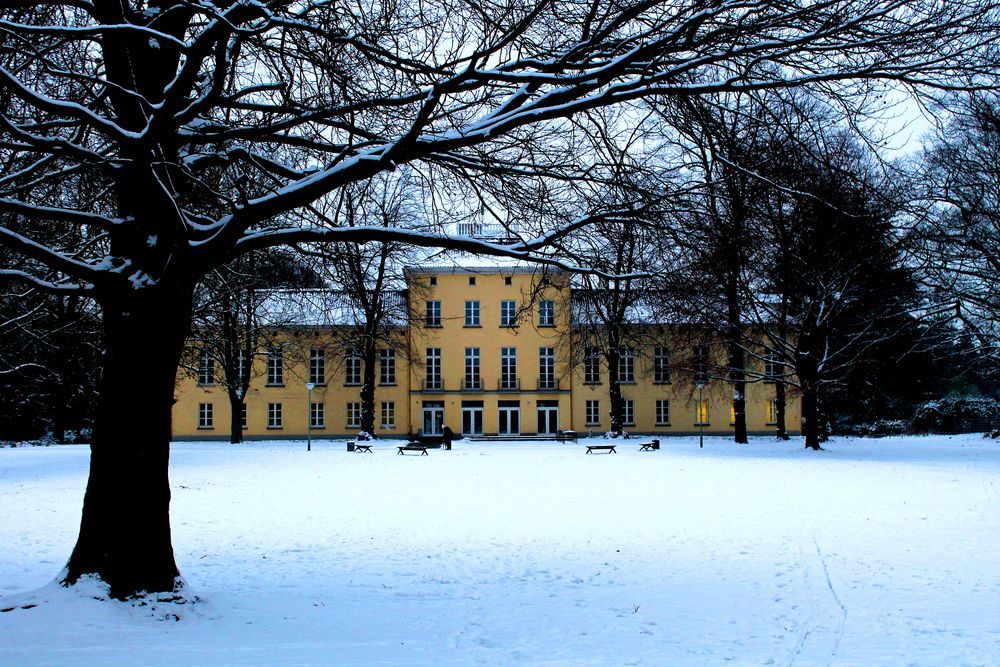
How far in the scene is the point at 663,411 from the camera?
170ft

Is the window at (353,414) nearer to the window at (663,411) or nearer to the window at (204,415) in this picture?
the window at (204,415)

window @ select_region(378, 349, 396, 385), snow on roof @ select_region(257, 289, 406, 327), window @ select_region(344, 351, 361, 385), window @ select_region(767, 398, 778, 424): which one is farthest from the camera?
window @ select_region(378, 349, 396, 385)

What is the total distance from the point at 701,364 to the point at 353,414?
25.0 meters

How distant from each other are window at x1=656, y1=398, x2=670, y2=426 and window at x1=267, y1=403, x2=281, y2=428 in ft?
76.4

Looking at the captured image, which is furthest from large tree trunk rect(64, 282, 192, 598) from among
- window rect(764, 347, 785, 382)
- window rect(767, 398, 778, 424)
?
window rect(767, 398, 778, 424)

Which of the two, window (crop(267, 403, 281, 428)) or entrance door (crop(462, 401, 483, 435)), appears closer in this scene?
window (crop(267, 403, 281, 428))

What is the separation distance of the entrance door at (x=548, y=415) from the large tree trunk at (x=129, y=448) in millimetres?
45177

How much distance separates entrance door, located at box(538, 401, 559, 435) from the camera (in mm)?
51438

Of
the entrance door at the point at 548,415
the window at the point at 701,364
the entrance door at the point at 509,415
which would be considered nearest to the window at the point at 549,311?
the entrance door at the point at 548,415

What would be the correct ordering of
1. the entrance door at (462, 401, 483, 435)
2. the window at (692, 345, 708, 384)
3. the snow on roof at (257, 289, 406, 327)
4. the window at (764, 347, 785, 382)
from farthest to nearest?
the entrance door at (462, 401, 483, 435)
the window at (692, 345, 708, 384)
the window at (764, 347, 785, 382)
the snow on roof at (257, 289, 406, 327)

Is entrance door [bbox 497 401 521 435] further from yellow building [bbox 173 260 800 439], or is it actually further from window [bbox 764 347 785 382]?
window [bbox 764 347 785 382]

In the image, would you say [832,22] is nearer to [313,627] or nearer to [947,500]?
[313,627]

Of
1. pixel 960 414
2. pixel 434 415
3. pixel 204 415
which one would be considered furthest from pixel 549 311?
pixel 204 415

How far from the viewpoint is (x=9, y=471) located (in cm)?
2020
